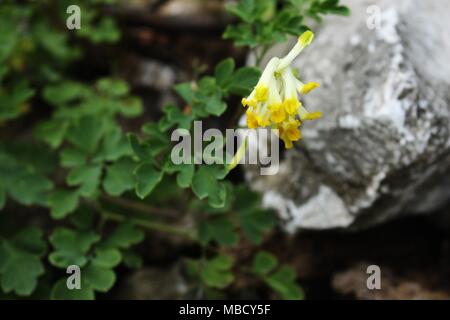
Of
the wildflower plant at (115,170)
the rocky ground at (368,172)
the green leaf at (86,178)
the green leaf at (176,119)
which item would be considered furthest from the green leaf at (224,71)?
the green leaf at (86,178)

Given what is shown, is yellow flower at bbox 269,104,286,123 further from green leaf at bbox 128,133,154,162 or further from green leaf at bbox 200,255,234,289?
green leaf at bbox 200,255,234,289

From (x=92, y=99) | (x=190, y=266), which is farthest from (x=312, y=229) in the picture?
(x=92, y=99)

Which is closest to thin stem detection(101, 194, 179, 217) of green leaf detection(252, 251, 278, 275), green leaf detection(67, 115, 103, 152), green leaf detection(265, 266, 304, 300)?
green leaf detection(67, 115, 103, 152)

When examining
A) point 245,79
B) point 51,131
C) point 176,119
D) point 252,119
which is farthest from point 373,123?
Result: point 51,131

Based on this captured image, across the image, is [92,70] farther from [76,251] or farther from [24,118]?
[76,251]

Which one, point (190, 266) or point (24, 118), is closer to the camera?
point (190, 266)
